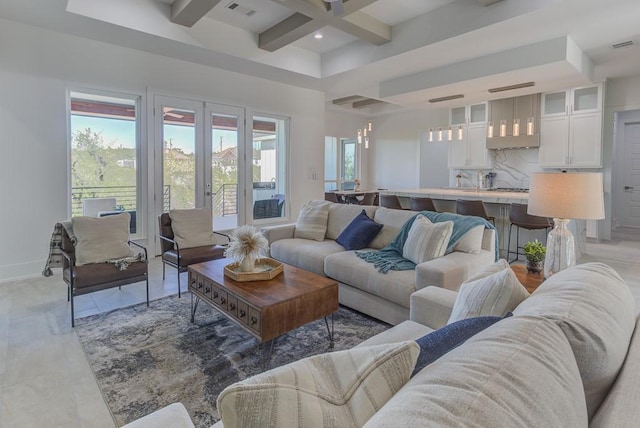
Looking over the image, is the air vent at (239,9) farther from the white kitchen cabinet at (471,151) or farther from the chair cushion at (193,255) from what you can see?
the white kitchen cabinet at (471,151)

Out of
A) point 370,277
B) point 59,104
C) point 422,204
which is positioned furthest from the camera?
point 422,204

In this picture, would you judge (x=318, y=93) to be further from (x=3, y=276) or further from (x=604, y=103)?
(x=3, y=276)

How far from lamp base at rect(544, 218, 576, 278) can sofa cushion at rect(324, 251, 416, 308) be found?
0.90m

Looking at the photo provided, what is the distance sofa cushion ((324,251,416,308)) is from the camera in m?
2.77

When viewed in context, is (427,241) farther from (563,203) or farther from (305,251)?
(305,251)

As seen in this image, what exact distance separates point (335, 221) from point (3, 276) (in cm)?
394

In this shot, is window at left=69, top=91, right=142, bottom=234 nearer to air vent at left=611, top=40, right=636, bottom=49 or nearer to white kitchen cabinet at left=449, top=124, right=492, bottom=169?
white kitchen cabinet at left=449, top=124, right=492, bottom=169

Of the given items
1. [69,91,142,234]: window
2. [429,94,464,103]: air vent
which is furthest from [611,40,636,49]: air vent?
[69,91,142,234]: window

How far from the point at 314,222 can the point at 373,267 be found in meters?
1.40

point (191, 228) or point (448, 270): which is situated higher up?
point (191, 228)

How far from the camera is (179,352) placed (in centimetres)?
253

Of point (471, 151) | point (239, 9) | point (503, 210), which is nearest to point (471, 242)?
point (503, 210)

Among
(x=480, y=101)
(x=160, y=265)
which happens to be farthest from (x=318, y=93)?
(x=160, y=265)

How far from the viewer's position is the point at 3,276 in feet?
13.8
